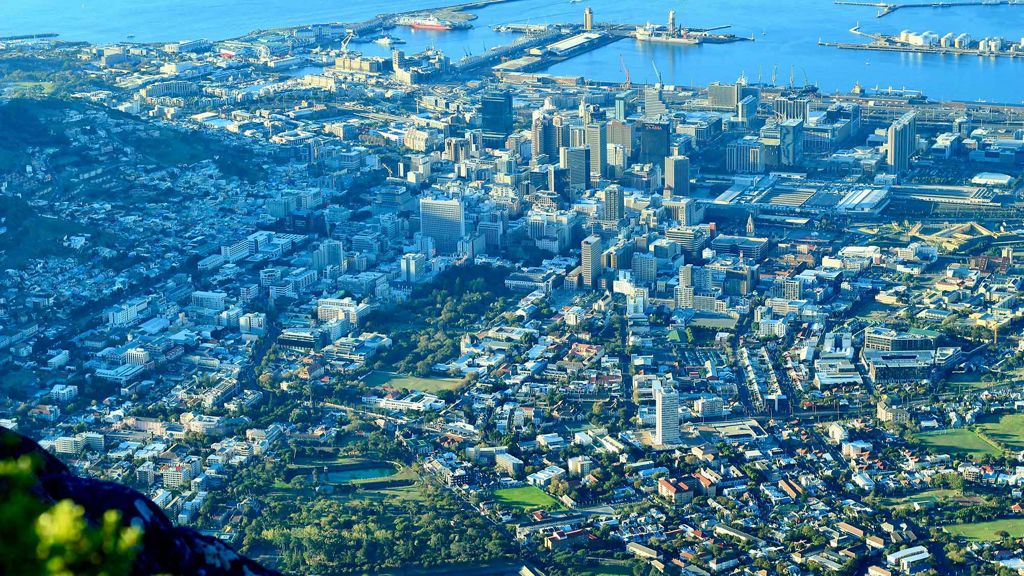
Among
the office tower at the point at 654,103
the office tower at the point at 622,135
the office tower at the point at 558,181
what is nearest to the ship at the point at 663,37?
the office tower at the point at 654,103

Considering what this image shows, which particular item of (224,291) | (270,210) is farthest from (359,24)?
(224,291)

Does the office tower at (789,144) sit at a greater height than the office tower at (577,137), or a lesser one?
lesser

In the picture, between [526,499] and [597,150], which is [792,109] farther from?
[526,499]

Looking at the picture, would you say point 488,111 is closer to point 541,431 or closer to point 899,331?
point 899,331

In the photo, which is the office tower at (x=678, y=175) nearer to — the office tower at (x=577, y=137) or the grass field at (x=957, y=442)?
the office tower at (x=577, y=137)

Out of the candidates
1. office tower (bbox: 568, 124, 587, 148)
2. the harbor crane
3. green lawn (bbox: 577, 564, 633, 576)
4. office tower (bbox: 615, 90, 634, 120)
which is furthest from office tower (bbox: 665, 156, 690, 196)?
the harbor crane
